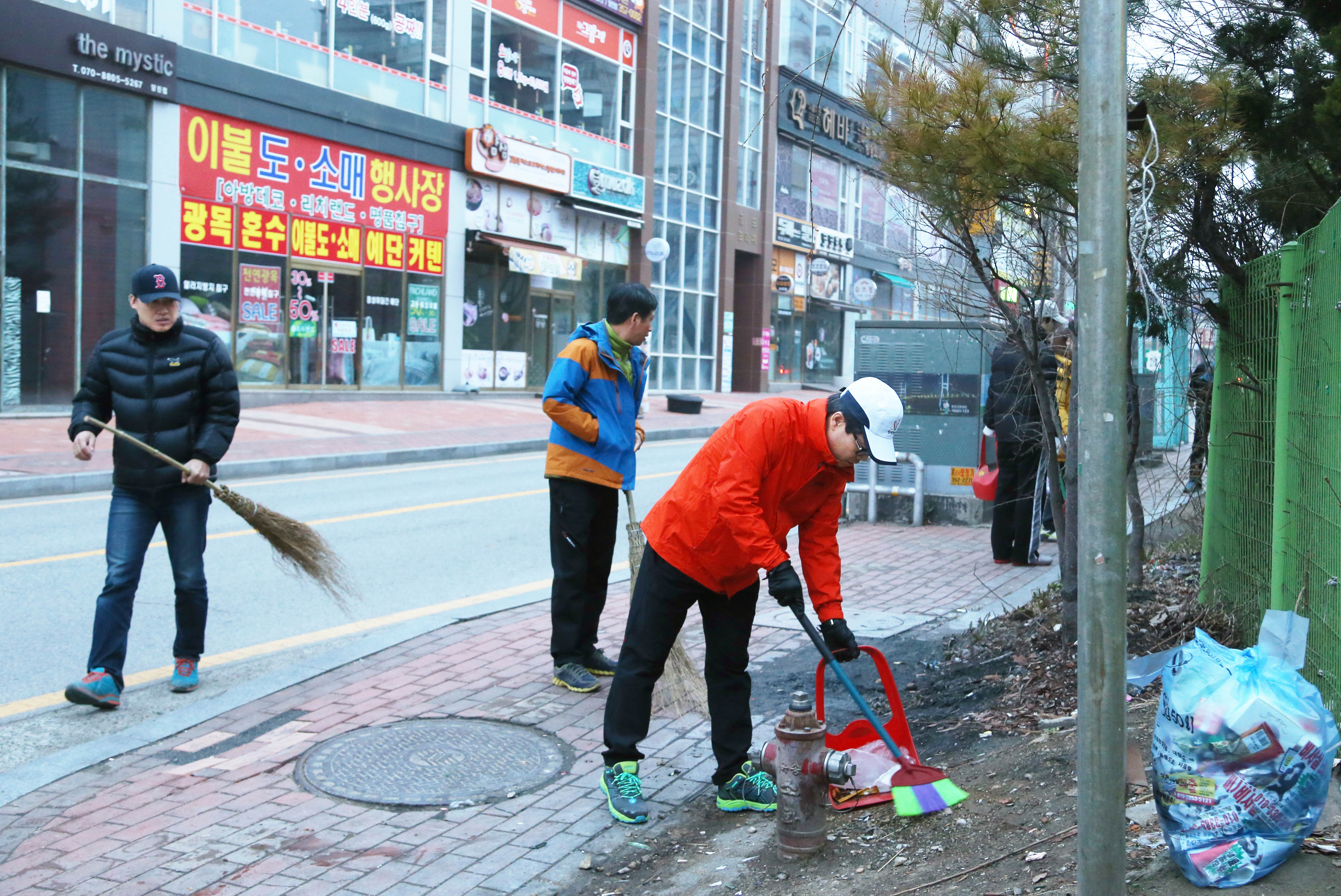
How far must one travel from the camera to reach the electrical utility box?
1086cm

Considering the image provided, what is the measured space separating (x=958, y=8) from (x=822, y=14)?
34.2m

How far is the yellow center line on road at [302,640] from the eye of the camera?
5.27 meters

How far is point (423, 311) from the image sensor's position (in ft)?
76.9

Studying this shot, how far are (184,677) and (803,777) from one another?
318 cm

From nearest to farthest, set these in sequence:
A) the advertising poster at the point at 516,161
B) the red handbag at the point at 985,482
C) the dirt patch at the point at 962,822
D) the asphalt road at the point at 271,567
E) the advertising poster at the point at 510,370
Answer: the dirt patch at the point at 962,822
the asphalt road at the point at 271,567
the red handbag at the point at 985,482
the advertising poster at the point at 516,161
the advertising poster at the point at 510,370

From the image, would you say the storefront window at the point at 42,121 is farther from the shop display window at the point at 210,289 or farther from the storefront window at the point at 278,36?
the storefront window at the point at 278,36

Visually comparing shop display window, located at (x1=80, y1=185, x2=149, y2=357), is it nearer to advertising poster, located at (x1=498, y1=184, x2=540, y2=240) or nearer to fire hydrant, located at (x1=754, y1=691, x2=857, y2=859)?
advertising poster, located at (x1=498, y1=184, x2=540, y2=240)

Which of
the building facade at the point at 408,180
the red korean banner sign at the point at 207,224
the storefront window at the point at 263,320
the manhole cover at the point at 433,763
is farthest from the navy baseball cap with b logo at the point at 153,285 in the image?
the storefront window at the point at 263,320

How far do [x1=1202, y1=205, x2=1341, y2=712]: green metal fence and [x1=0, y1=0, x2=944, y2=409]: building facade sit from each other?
1.68 metres

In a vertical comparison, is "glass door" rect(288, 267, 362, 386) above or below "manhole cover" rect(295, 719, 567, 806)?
above

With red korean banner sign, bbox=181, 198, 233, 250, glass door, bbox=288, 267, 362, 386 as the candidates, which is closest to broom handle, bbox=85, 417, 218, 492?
red korean banner sign, bbox=181, 198, 233, 250

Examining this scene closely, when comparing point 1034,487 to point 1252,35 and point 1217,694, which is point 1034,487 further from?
point 1217,694

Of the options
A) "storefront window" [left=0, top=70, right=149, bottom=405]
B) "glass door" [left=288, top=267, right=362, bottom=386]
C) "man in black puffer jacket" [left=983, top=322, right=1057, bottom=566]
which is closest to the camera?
"man in black puffer jacket" [left=983, top=322, right=1057, bottom=566]

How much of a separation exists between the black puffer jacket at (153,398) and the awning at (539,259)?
1949 centimetres
